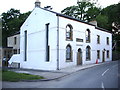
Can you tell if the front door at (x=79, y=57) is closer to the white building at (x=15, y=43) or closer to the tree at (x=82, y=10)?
the white building at (x=15, y=43)

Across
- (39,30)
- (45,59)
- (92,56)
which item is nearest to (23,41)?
(39,30)

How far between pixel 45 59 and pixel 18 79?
1080cm

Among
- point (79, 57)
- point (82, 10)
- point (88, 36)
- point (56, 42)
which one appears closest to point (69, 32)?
point (56, 42)

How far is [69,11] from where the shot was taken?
54562mm

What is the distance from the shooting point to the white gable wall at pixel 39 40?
22.4m

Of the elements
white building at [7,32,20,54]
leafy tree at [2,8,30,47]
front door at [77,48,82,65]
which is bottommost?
front door at [77,48,82,65]

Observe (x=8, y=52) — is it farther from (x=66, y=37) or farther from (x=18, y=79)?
(x=18, y=79)

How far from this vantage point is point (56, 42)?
21688 millimetres

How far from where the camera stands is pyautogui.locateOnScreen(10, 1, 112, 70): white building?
22047 mm

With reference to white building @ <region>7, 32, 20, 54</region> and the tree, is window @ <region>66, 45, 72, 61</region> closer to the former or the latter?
white building @ <region>7, 32, 20, 54</region>

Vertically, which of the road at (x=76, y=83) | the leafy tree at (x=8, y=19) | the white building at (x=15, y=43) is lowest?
the road at (x=76, y=83)

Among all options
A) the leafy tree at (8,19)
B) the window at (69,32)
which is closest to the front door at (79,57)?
the window at (69,32)

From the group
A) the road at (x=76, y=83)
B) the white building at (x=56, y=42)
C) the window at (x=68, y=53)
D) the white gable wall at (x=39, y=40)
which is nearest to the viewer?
the road at (x=76, y=83)

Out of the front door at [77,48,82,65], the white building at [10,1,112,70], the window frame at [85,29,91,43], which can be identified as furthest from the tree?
the front door at [77,48,82,65]
